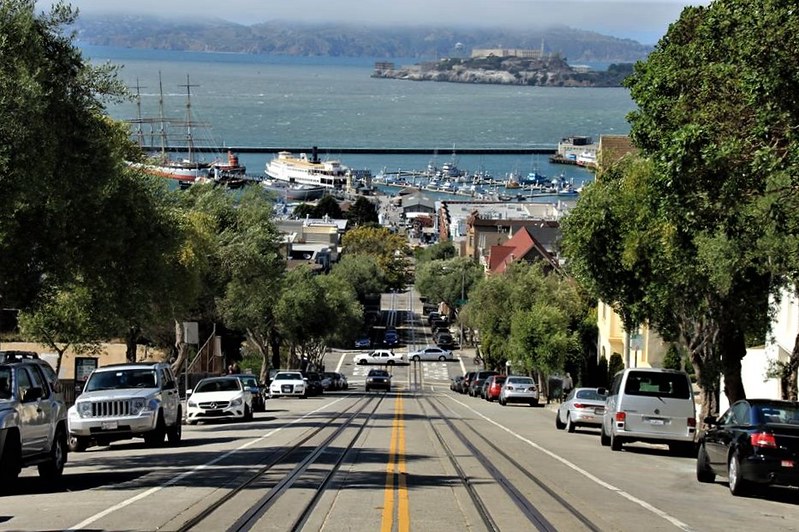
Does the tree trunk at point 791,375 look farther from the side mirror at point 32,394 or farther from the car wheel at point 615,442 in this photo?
the side mirror at point 32,394

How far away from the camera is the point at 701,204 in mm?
22703

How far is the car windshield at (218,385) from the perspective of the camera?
39.1 m

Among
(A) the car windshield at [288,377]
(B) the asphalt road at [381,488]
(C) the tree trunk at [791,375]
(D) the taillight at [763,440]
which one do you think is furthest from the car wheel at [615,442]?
(A) the car windshield at [288,377]

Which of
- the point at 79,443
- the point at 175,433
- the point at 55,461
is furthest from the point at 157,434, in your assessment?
the point at 55,461

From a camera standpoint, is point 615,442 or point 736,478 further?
point 615,442

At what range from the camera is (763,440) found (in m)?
20.1

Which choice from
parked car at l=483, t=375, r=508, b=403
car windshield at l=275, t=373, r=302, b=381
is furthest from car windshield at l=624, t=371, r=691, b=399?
car windshield at l=275, t=373, r=302, b=381

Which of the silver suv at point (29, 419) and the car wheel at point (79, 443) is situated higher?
the silver suv at point (29, 419)

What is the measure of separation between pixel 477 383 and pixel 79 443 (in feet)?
142

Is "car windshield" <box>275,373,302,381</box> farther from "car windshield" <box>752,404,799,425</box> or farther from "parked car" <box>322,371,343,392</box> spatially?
"car windshield" <box>752,404,799,425</box>

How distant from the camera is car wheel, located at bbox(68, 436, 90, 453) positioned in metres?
27.6

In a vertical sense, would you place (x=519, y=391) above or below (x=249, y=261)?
below

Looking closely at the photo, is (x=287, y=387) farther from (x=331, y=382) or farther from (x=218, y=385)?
(x=218, y=385)

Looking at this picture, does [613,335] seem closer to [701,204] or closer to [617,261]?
[617,261]
